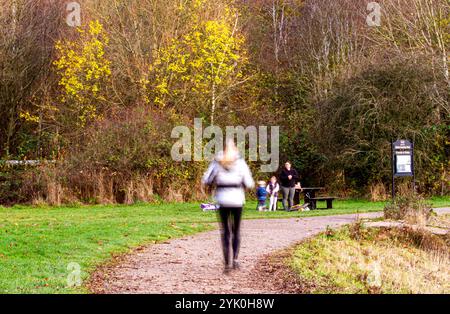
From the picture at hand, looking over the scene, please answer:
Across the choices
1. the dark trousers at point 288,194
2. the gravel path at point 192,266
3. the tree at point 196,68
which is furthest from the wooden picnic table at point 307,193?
the gravel path at point 192,266

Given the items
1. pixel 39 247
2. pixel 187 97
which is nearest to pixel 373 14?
pixel 187 97

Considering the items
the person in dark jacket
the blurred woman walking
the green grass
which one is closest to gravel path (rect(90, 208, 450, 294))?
the green grass

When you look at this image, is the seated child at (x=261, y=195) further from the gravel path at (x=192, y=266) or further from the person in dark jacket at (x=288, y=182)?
the gravel path at (x=192, y=266)

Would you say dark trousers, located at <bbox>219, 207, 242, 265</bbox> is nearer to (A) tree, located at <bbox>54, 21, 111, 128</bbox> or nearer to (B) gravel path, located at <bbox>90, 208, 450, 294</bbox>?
(B) gravel path, located at <bbox>90, 208, 450, 294</bbox>

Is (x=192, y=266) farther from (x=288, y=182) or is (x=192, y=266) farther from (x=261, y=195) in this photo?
(x=261, y=195)

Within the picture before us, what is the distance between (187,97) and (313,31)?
35.3 ft

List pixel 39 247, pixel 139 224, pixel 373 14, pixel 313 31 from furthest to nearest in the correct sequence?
pixel 313 31 → pixel 373 14 → pixel 139 224 → pixel 39 247

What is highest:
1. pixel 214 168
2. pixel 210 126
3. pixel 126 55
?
pixel 126 55

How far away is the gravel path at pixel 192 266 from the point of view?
12648mm

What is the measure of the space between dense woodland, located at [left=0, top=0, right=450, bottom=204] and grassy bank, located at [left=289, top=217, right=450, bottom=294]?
576 inches

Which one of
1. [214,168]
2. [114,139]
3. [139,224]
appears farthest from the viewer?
[114,139]

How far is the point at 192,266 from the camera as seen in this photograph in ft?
48.8
